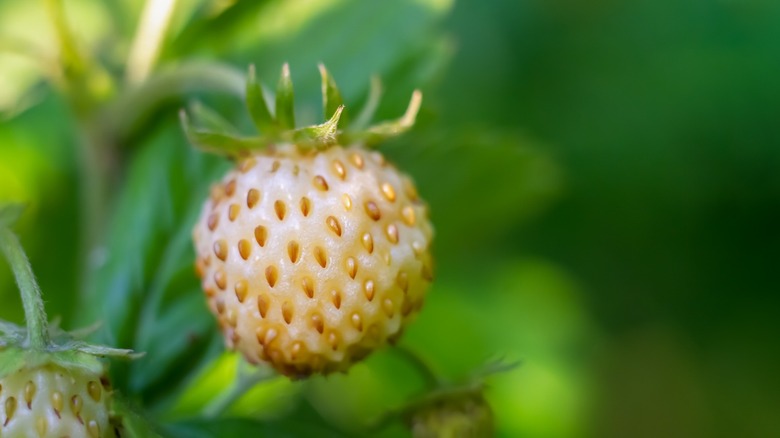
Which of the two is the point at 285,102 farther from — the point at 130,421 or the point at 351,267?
the point at 130,421

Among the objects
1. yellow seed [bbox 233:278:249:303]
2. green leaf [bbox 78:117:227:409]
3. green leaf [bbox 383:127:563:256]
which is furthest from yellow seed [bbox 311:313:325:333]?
green leaf [bbox 383:127:563:256]

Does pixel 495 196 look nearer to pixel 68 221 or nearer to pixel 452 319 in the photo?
pixel 452 319

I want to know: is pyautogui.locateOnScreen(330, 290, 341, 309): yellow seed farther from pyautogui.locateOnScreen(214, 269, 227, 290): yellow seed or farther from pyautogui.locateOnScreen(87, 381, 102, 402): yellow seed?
pyautogui.locateOnScreen(87, 381, 102, 402): yellow seed

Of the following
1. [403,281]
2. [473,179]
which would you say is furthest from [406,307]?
[473,179]

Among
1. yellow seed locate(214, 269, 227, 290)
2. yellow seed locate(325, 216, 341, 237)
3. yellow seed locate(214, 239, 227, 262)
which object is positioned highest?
yellow seed locate(325, 216, 341, 237)

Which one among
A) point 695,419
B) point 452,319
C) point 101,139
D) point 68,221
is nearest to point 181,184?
point 101,139

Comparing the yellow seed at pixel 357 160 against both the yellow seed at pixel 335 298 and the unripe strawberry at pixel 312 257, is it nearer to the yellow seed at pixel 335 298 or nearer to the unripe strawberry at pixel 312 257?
the unripe strawberry at pixel 312 257
